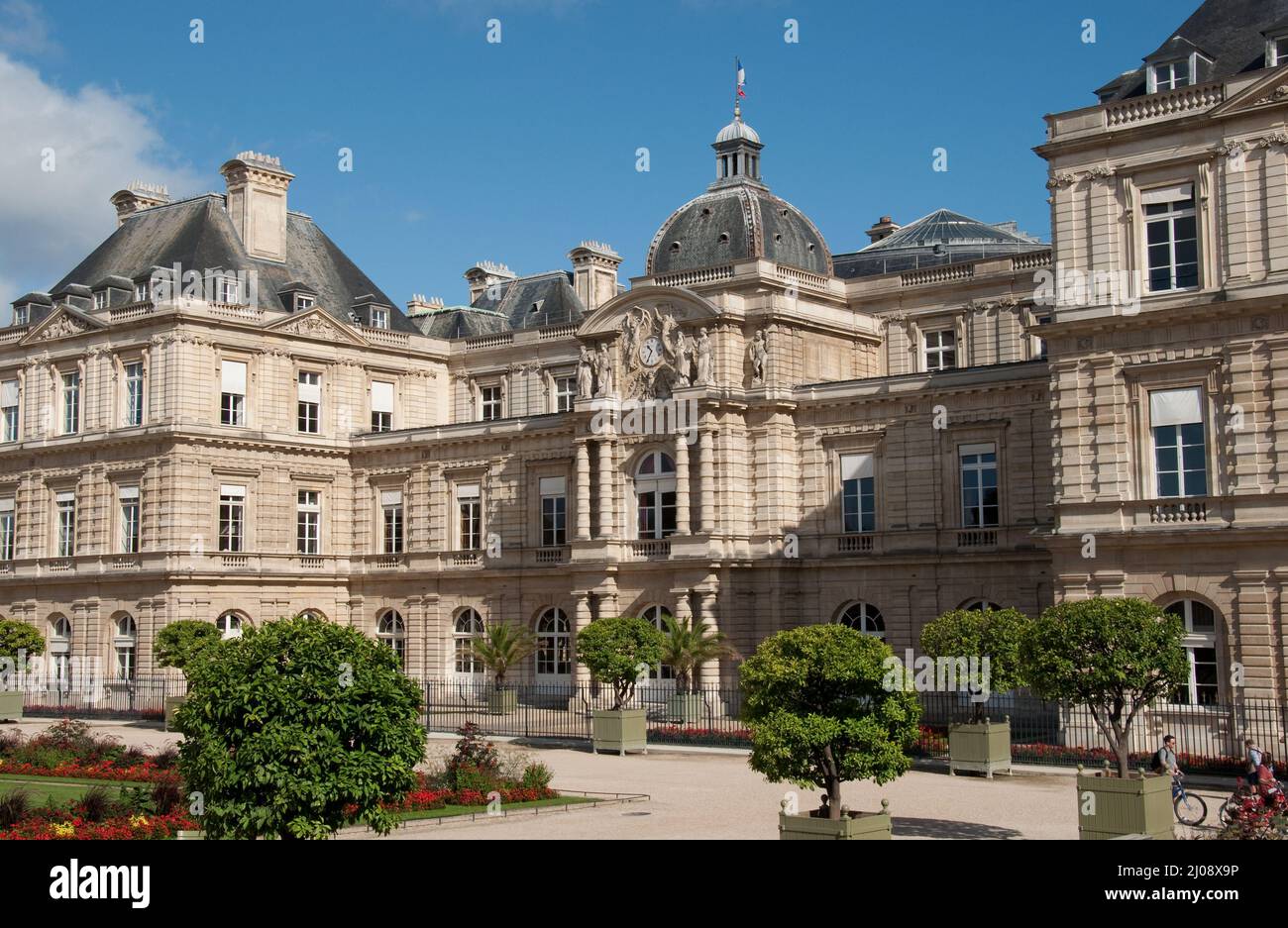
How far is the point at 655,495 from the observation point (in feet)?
154

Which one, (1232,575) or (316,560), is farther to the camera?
(316,560)

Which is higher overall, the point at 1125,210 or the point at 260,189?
the point at 260,189

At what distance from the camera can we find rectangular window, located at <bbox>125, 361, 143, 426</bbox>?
53.2 m

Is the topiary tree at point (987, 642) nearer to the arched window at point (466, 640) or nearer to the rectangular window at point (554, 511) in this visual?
the rectangular window at point (554, 511)

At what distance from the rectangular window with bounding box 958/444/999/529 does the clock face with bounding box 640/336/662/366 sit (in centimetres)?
965

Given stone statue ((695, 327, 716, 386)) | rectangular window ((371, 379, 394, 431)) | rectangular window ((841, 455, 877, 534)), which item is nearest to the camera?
rectangular window ((841, 455, 877, 534))

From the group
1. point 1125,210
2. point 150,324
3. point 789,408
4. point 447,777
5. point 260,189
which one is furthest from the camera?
point 260,189

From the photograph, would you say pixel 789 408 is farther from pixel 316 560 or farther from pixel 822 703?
pixel 822 703

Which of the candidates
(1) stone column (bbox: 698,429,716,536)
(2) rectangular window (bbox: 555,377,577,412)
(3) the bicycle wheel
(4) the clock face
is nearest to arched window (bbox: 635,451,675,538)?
(1) stone column (bbox: 698,429,716,536)

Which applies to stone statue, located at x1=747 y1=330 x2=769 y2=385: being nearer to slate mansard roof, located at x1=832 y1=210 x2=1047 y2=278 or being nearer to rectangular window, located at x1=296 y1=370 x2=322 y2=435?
slate mansard roof, located at x1=832 y1=210 x2=1047 y2=278

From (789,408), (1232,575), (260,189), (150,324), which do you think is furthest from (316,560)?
(1232,575)

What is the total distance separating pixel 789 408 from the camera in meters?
45.7

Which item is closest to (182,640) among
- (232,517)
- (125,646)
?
(232,517)
